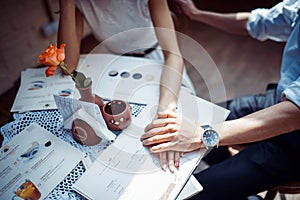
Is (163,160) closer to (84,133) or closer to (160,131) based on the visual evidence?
(160,131)

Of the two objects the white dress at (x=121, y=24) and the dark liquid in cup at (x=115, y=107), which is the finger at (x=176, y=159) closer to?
the dark liquid in cup at (x=115, y=107)

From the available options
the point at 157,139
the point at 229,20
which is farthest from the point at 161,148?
the point at 229,20

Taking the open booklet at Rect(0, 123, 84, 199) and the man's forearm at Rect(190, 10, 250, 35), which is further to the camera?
the man's forearm at Rect(190, 10, 250, 35)

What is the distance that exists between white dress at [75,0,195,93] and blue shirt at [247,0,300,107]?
1.17ft

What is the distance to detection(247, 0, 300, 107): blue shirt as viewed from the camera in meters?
1.02

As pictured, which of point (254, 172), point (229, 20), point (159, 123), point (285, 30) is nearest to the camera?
point (159, 123)

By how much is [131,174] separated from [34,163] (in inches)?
10.8

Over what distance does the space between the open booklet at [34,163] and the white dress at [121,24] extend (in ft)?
1.82

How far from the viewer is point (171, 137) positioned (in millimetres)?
836

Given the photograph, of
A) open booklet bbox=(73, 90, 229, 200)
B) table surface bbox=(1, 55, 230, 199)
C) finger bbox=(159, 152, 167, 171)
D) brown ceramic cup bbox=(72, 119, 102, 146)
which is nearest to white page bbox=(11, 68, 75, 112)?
table surface bbox=(1, 55, 230, 199)

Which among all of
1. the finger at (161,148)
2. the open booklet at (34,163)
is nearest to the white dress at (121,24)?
the finger at (161,148)

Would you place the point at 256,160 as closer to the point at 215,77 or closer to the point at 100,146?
the point at 100,146

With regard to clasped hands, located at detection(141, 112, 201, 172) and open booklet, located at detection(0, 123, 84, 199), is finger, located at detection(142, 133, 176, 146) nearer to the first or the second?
clasped hands, located at detection(141, 112, 201, 172)

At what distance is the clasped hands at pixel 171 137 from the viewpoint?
0.79 m
